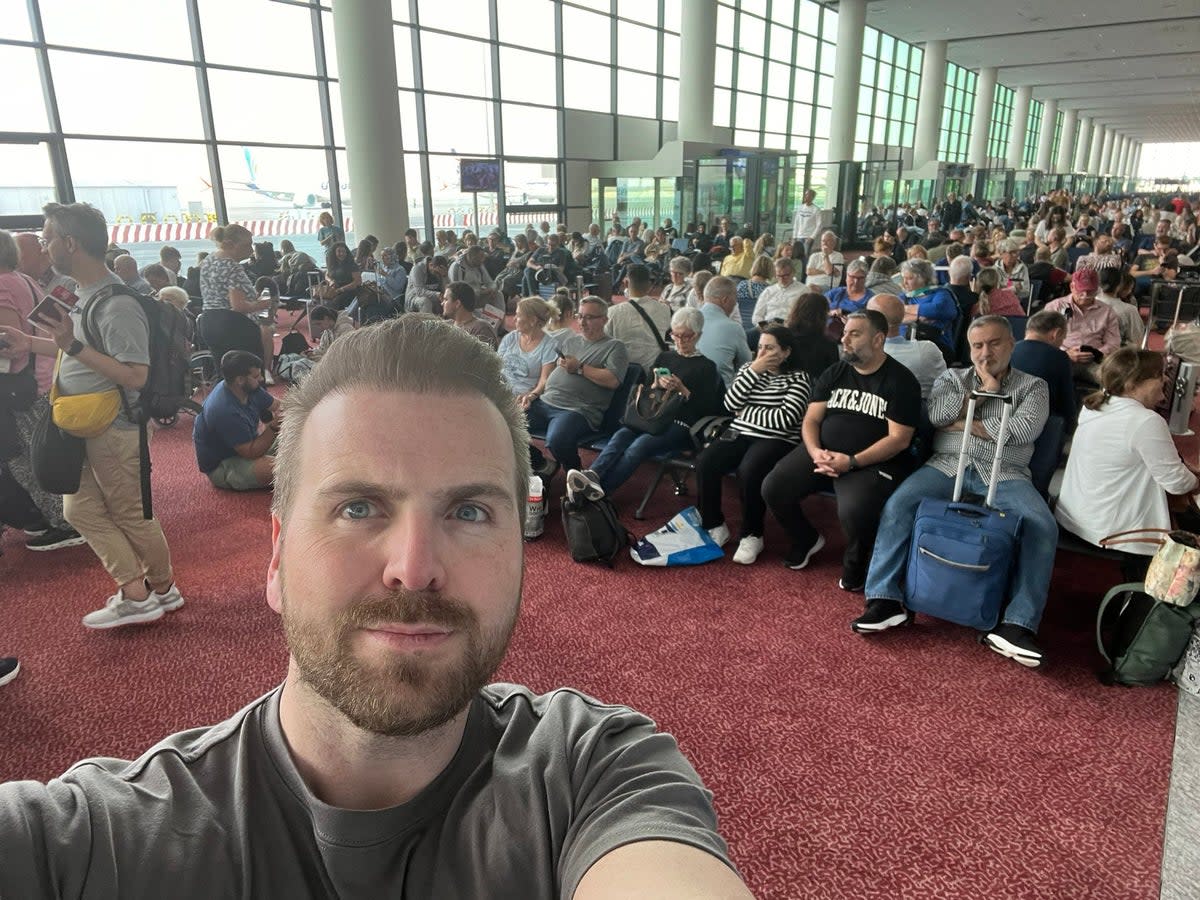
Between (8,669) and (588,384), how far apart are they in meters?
3.12

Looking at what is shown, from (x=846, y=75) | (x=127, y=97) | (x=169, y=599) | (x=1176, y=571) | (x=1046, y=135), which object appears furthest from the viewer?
(x=1046, y=135)

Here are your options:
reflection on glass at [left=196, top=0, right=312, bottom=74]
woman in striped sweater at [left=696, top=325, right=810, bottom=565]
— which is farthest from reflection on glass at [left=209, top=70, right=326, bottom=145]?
woman in striped sweater at [left=696, top=325, right=810, bottom=565]

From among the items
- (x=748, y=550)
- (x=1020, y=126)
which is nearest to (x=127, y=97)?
(x=748, y=550)

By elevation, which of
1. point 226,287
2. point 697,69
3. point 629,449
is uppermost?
point 697,69

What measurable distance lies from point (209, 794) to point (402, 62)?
14.4 metres

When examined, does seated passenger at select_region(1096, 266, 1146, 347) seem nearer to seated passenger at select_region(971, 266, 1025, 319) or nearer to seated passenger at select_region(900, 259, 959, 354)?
seated passenger at select_region(971, 266, 1025, 319)

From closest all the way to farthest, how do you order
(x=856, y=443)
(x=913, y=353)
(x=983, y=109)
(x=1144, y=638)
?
(x=1144, y=638) < (x=856, y=443) < (x=913, y=353) < (x=983, y=109)

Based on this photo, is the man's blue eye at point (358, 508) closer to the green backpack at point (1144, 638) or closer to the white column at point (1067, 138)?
the green backpack at point (1144, 638)

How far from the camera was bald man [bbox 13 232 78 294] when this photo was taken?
4.47 meters

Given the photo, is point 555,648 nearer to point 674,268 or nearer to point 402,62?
point 674,268

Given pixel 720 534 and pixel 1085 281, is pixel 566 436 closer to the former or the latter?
pixel 720 534

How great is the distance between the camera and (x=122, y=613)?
3.16 m

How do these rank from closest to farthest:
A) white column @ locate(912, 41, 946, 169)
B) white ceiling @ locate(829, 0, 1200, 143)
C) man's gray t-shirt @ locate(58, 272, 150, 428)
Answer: man's gray t-shirt @ locate(58, 272, 150, 428), white ceiling @ locate(829, 0, 1200, 143), white column @ locate(912, 41, 946, 169)

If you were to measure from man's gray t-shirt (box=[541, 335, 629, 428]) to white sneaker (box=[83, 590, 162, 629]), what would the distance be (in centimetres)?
240
